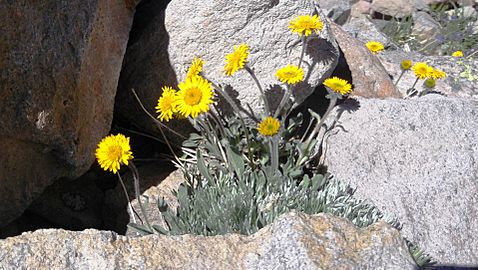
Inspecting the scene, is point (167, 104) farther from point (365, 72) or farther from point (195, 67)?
point (365, 72)

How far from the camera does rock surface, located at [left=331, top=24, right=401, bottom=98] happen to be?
4199 millimetres

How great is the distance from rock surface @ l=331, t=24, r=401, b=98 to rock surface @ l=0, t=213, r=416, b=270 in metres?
2.02

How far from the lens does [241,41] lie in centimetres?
376

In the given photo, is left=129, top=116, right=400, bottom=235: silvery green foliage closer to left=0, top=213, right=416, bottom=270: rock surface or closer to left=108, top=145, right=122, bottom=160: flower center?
left=108, top=145, right=122, bottom=160: flower center

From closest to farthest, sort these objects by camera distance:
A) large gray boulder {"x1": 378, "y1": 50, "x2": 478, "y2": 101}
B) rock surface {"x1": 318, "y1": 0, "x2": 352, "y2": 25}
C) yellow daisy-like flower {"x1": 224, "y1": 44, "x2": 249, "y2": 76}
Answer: yellow daisy-like flower {"x1": 224, "y1": 44, "x2": 249, "y2": 76}, large gray boulder {"x1": 378, "y1": 50, "x2": 478, "y2": 101}, rock surface {"x1": 318, "y1": 0, "x2": 352, "y2": 25}

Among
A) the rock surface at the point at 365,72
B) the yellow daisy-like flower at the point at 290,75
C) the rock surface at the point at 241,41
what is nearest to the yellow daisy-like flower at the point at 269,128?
the yellow daisy-like flower at the point at 290,75

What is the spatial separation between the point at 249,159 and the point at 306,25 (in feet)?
2.82

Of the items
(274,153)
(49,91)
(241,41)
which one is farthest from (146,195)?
(241,41)

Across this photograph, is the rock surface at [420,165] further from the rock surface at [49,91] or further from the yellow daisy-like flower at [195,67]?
the rock surface at [49,91]

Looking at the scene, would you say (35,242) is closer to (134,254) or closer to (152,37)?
(134,254)

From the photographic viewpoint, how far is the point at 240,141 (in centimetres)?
358

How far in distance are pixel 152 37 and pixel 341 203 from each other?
1.72m

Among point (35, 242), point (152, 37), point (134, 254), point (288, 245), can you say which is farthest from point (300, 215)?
point (152, 37)

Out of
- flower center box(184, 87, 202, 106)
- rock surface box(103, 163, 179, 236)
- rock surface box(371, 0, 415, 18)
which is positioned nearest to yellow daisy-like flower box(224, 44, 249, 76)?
flower center box(184, 87, 202, 106)
